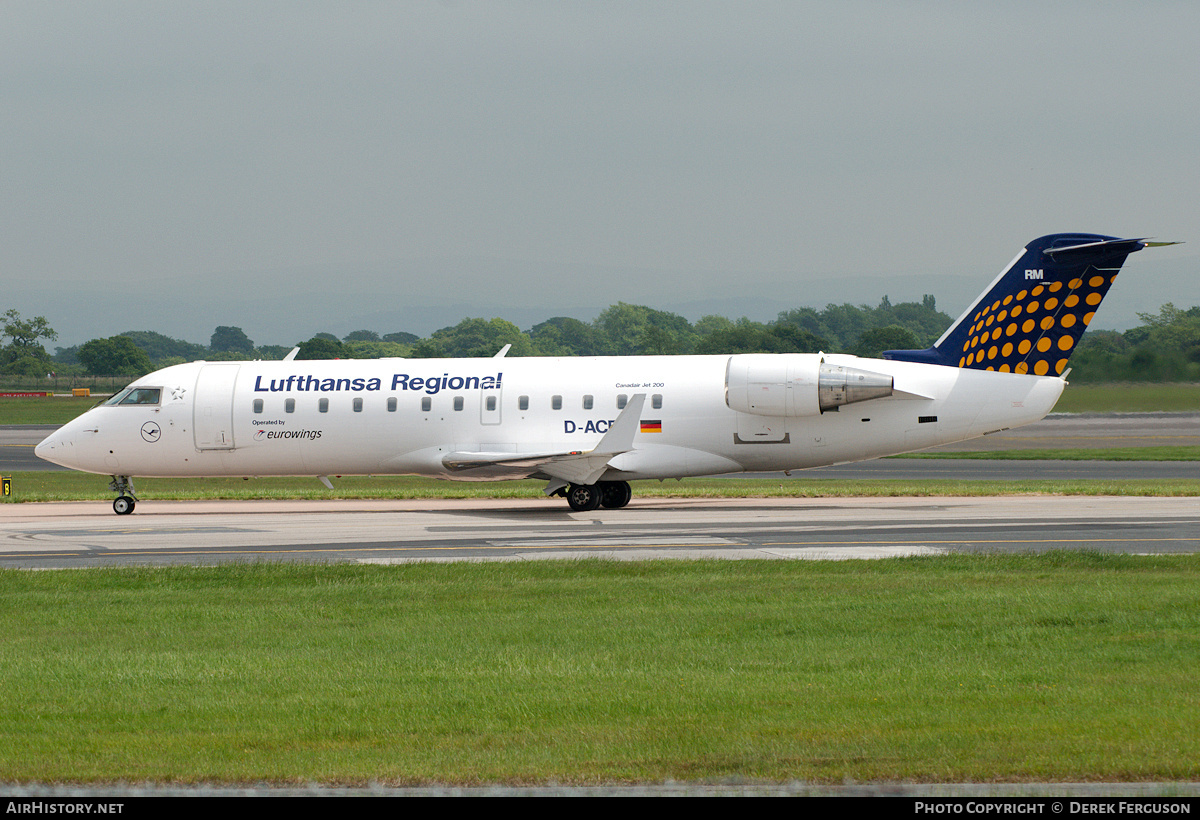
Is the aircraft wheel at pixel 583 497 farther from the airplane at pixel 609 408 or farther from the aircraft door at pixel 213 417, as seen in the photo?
the aircraft door at pixel 213 417

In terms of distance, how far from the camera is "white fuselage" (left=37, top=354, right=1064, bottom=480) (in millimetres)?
28094

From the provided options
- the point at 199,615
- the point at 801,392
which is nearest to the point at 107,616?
the point at 199,615

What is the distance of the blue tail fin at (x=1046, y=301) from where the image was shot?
2736cm

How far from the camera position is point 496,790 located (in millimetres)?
6891

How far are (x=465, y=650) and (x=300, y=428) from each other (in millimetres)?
19318

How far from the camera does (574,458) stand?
2780cm

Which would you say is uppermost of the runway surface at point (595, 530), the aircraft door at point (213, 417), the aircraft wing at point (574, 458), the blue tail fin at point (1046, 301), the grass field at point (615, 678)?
the blue tail fin at point (1046, 301)

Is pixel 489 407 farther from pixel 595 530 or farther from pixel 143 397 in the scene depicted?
pixel 143 397

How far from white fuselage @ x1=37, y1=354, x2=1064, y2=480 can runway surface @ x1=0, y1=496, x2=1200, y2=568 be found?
137 cm

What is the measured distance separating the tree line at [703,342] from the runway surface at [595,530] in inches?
660

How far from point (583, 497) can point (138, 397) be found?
40.1 ft

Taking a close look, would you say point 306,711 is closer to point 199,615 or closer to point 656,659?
point 656,659

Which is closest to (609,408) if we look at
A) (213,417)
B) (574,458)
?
(574,458)

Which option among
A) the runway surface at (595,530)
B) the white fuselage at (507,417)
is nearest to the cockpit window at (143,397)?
the white fuselage at (507,417)
